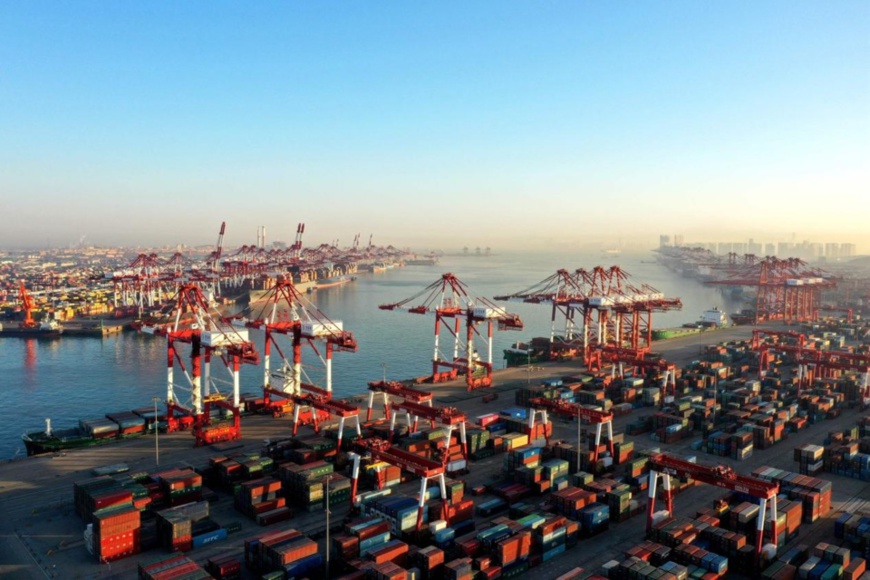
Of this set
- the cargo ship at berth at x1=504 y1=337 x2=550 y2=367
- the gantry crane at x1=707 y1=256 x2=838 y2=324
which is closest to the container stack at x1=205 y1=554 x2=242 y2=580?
the cargo ship at berth at x1=504 y1=337 x2=550 y2=367

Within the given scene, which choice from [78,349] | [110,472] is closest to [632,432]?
[110,472]

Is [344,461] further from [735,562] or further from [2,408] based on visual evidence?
[2,408]

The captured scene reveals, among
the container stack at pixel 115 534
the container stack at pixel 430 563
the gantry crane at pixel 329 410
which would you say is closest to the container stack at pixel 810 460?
the container stack at pixel 430 563

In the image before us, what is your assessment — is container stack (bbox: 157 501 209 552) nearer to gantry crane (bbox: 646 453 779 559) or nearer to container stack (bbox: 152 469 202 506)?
container stack (bbox: 152 469 202 506)

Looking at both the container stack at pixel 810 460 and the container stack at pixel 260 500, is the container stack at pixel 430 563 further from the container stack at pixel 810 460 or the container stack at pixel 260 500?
the container stack at pixel 810 460

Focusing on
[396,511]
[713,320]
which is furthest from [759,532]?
[713,320]

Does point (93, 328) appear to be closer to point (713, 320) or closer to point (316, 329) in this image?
point (316, 329)
